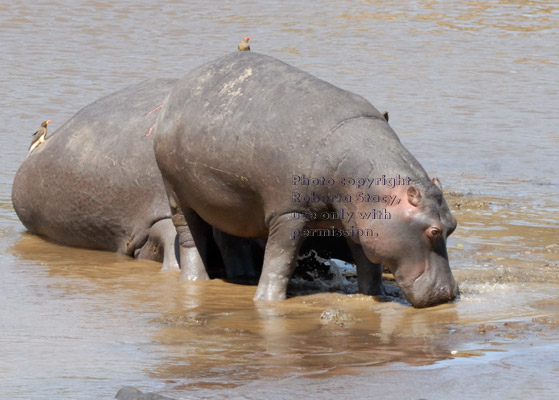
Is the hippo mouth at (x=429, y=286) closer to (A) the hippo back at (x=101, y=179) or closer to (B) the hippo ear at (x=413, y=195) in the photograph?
(B) the hippo ear at (x=413, y=195)

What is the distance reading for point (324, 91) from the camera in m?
8.09

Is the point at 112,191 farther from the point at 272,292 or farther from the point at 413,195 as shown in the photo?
the point at 413,195

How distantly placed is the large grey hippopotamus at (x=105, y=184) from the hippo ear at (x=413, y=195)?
2.38m

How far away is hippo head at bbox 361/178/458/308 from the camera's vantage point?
7582mm

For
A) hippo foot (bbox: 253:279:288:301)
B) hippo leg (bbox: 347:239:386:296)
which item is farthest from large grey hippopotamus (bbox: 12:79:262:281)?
hippo leg (bbox: 347:239:386:296)

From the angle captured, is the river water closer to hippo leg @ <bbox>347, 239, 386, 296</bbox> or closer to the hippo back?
hippo leg @ <bbox>347, 239, 386, 296</bbox>

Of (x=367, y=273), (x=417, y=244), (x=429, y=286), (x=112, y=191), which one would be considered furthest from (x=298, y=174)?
(x=112, y=191)

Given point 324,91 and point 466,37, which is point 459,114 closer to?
point 466,37

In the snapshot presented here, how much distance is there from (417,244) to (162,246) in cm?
256

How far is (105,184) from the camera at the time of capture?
9.89m

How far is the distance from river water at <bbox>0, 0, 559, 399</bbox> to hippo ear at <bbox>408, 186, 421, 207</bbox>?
72cm

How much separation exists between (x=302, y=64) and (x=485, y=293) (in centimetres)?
1217

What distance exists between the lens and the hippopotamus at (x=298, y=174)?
765 centimetres

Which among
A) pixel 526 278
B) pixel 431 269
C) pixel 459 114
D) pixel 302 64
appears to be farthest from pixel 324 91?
pixel 302 64
